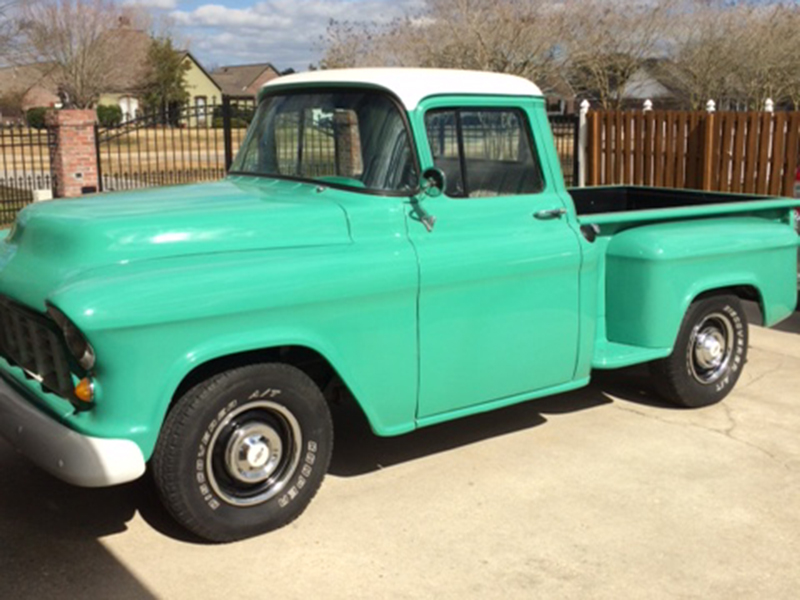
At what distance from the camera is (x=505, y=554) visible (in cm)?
363

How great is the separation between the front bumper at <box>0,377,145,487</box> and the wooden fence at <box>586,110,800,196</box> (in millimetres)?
7782

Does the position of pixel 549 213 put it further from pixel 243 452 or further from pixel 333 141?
pixel 243 452

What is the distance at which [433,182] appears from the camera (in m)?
4.03

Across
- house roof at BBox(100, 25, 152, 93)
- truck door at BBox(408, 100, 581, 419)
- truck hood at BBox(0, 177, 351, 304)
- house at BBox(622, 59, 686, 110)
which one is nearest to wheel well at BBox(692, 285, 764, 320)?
truck door at BBox(408, 100, 581, 419)

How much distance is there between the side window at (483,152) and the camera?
423 cm

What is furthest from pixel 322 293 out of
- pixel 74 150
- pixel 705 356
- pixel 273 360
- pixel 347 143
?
pixel 74 150

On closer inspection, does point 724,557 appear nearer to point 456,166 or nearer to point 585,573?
point 585,573

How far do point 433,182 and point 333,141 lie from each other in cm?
58

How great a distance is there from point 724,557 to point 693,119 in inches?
295

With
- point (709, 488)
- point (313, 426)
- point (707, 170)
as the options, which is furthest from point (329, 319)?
point (707, 170)

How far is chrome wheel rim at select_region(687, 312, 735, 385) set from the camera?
17.4 ft

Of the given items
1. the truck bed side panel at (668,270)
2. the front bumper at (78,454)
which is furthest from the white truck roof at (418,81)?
the front bumper at (78,454)

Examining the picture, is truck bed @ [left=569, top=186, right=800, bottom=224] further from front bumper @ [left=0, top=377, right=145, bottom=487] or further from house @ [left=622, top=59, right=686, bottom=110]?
house @ [left=622, top=59, right=686, bottom=110]

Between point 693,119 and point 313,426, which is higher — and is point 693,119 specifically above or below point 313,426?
above
